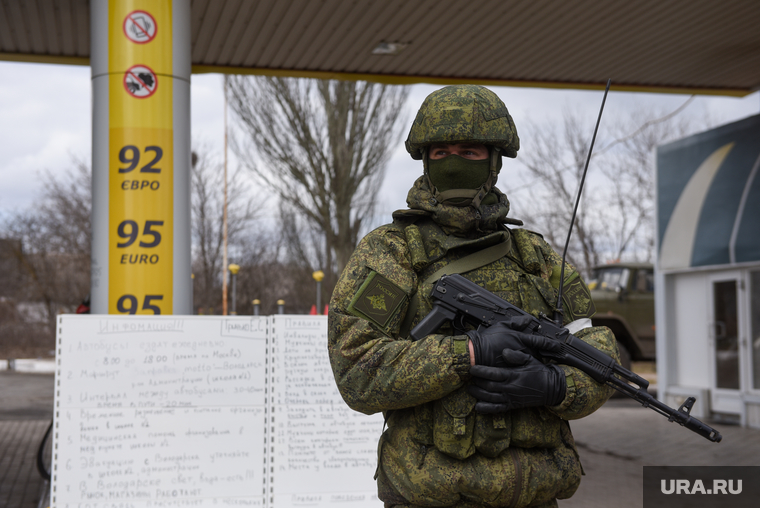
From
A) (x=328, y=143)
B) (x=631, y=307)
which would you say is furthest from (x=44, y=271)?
(x=631, y=307)

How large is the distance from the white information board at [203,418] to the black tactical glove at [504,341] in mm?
2299

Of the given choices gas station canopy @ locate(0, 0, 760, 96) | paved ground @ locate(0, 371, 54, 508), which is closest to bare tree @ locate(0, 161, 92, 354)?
paved ground @ locate(0, 371, 54, 508)

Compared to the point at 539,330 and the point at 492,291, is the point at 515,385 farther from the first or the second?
the point at 492,291

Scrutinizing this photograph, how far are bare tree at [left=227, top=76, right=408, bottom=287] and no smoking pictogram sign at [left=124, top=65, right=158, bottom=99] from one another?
1188 centimetres

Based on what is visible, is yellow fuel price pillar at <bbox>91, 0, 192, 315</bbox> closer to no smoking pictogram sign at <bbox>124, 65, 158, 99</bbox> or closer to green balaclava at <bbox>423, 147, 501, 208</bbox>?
no smoking pictogram sign at <bbox>124, 65, 158, 99</bbox>

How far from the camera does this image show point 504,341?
1.85 meters

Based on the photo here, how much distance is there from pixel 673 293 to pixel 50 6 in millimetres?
8284

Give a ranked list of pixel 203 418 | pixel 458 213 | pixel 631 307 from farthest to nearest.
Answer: pixel 631 307 → pixel 203 418 → pixel 458 213

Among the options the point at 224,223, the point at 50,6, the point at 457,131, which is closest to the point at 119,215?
the point at 50,6

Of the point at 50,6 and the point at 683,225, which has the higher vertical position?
the point at 50,6

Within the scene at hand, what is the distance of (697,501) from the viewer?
5.28 meters

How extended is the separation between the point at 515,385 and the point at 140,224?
10.2 ft

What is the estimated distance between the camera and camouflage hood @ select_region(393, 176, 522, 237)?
2.05 metres

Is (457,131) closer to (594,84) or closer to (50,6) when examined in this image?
(50,6)
